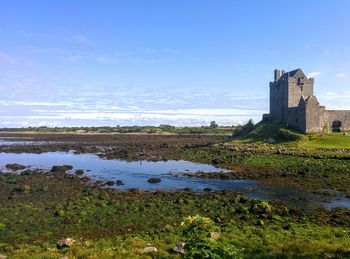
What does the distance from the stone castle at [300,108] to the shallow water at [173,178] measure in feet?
71.7

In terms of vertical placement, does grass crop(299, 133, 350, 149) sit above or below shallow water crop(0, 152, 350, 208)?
above

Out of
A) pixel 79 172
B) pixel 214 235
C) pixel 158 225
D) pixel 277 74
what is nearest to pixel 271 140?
pixel 277 74

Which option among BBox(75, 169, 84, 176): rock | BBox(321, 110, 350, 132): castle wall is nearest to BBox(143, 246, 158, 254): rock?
BBox(75, 169, 84, 176): rock

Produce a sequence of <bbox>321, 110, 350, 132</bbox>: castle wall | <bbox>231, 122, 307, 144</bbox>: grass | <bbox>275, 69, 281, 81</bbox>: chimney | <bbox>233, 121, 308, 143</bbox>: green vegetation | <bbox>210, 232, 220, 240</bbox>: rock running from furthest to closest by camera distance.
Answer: <bbox>275, 69, 281, 81</bbox>: chimney < <bbox>321, 110, 350, 132</bbox>: castle wall < <bbox>233, 121, 308, 143</bbox>: green vegetation < <bbox>231, 122, 307, 144</bbox>: grass < <bbox>210, 232, 220, 240</bbox>: rock

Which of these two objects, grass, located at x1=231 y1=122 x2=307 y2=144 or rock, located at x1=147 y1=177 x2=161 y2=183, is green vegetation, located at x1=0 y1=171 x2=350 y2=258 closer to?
rock, located at x1=147 y1=177 x2=161 y2=183

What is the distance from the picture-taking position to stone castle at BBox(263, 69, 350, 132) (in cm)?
6212

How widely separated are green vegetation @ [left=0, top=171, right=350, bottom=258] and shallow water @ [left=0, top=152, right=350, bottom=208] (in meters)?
3.09

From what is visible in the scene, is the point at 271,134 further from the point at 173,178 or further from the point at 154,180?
the point at 154,180

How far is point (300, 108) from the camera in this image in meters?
63.6

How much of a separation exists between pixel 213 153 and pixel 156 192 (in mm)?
30630

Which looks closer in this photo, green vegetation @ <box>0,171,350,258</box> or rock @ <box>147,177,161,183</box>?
green vegetation @ <box>0,171,350,258</box>

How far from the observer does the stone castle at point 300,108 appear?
62.1m

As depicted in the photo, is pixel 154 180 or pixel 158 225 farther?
pixel 154 180

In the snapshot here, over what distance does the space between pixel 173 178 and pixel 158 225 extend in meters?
19.4
